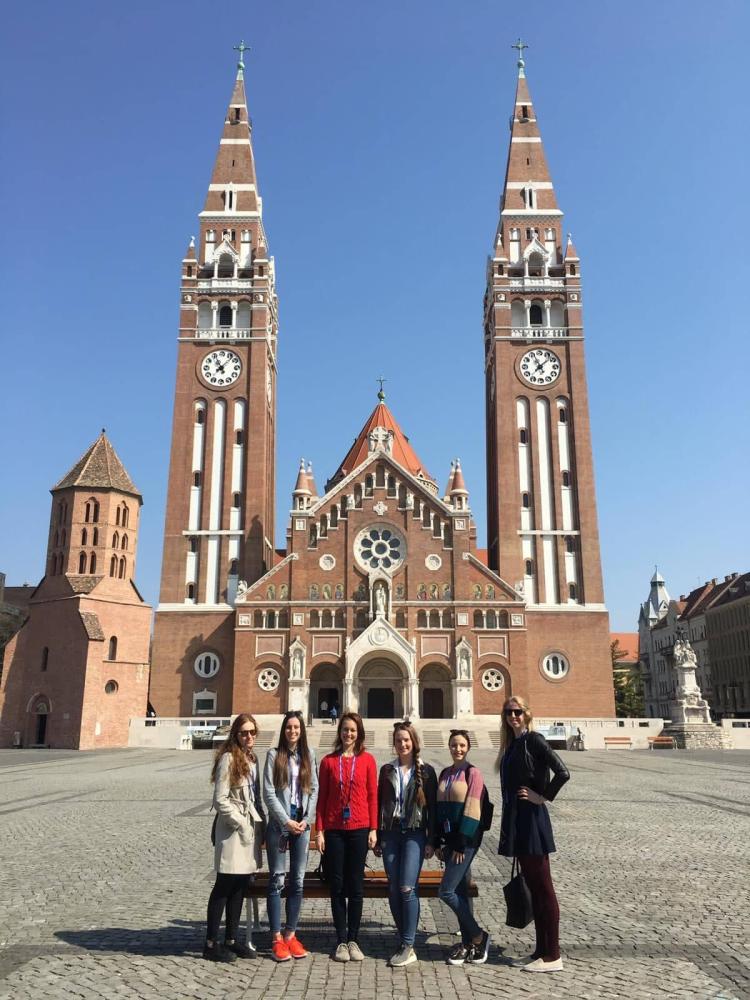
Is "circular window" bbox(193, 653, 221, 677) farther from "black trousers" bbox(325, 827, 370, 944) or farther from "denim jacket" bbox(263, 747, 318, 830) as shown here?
"black trousers" bbox(325, 827, 370, 944)

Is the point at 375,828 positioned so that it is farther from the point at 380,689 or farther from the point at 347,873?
the point at 380,689

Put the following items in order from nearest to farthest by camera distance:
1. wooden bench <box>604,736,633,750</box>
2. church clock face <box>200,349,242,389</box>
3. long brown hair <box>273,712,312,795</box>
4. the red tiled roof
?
long brown hair <box>273,712,312,795</box> < wooden bench <box>604,736,633,750</box> < church clock face <box>200,349,242,389</box> < the red tiled roof

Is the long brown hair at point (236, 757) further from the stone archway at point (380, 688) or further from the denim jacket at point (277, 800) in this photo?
the stone archway at point (380, 688)

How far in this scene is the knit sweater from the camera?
6.96 m

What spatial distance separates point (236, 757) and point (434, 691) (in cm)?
4582

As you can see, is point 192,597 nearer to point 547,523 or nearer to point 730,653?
point 547,523

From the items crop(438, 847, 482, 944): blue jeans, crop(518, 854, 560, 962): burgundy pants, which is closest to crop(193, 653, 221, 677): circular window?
crop(438, 847, 482, 944): blue jeans

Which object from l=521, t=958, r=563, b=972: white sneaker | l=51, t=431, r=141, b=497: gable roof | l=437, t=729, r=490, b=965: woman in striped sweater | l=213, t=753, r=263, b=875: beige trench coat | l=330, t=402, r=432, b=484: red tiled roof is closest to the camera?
l=521, t=958, r=563, b=972: white sneaker

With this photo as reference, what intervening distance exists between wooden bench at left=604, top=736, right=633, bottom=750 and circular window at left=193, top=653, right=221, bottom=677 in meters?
22.9

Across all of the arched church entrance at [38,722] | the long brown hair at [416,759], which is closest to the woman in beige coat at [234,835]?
the long brown hair at [416,759]

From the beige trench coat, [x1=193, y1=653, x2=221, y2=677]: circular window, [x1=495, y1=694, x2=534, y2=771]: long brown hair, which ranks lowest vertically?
the beige trench coat

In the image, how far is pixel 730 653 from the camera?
248ft

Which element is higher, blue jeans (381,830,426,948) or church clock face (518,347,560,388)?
church clock face (518,347,560,388)

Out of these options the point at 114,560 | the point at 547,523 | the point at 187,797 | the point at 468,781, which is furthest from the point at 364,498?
the point at 468,781
